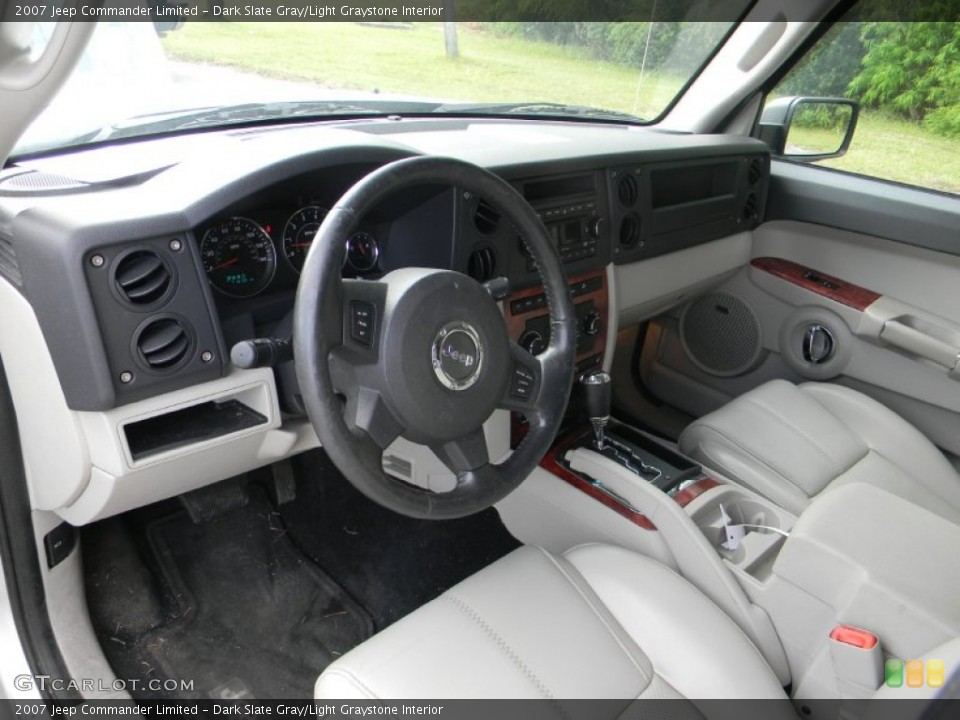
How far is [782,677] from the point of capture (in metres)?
1.39

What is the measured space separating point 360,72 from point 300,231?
2.45 ft

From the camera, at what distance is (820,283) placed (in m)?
2.40

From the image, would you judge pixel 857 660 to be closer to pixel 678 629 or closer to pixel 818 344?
pixel 678 629

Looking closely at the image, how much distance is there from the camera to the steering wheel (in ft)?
3.34

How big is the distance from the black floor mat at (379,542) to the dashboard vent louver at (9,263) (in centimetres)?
103

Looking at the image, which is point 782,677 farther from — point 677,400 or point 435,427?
point 677,400

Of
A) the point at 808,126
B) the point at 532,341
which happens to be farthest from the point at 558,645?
the point at 808,126

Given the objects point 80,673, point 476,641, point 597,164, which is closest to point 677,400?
point 597,164

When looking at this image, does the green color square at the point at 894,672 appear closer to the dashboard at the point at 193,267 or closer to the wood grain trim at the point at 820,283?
the dashboard at the point at 193,267

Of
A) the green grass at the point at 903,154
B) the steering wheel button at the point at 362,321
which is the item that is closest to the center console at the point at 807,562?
the steering wheel button at the point at 362,321

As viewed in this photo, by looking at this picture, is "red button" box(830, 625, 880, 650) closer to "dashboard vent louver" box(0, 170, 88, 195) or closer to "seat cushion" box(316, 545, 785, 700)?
"seat cushion" box(316, 545, 785, 700)

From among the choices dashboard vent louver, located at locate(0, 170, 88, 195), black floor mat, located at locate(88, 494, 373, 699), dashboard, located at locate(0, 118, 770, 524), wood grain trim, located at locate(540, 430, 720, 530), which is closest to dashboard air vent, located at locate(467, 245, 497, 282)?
dashboard, located at locate(0, 118, 770, 524)

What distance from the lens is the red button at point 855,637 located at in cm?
121

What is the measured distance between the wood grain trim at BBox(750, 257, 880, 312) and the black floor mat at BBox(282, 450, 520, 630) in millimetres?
1260
